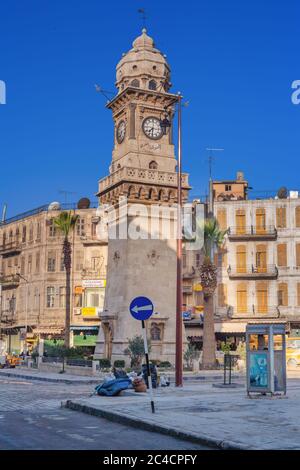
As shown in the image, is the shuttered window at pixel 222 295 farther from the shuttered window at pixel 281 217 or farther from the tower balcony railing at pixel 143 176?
the tower balcony railing at pixel 143 176

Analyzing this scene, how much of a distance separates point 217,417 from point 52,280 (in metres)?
47.8

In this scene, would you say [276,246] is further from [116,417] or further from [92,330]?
[116,417]

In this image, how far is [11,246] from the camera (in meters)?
64.4

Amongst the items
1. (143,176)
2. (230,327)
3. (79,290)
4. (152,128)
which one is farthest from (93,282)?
(143,176)

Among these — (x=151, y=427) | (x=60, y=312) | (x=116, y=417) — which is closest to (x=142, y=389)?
(x=116, y=417)

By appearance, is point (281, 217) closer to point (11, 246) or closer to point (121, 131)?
point (121, 131)

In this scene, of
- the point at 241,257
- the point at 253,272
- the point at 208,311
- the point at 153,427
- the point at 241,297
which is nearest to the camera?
the point at 153,427

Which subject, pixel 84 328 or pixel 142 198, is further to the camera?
pixel 84 328

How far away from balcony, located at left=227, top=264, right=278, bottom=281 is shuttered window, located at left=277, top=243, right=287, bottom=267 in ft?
2.17

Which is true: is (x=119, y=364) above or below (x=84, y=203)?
below

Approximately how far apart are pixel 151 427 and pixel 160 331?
25713 millimetres

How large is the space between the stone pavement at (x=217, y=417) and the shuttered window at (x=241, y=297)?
3527cm

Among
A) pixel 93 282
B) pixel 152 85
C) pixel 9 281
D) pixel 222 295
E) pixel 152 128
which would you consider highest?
pixel 152 85

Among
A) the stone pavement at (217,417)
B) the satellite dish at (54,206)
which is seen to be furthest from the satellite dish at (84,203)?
the stone pavement at (217,417)
